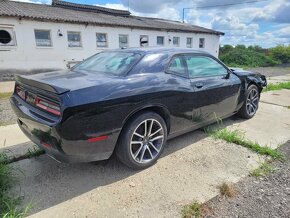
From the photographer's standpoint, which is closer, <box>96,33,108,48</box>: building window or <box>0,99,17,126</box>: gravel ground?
<box>0,99,17,126</box>: gravel ground

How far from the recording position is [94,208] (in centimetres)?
225

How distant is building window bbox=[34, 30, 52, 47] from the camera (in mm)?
13453

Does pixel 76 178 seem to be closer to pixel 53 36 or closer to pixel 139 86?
pixel 139 86

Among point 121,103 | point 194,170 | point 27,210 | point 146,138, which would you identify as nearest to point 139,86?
point 121,103

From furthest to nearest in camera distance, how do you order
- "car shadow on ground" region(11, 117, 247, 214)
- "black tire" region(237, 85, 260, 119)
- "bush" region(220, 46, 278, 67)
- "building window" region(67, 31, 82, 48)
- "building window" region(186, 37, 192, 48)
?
1. "bush" region(220, 46, 278, 67)
2. "building window" region(186, 37, 192, 48)
3. "building window" region(67, 31, 82, 48)
4. "black tire" region(237, 85, 260, 119)
5. "car shadow on ground" region(11, 117, 247, 214)

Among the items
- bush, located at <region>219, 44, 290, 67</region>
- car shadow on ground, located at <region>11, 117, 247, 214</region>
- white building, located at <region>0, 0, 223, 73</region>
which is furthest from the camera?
bush, located at <region>219, 44, 290, 67</region>

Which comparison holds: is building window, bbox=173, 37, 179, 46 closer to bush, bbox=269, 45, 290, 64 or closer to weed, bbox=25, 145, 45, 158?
bush, bbox=269, 45, 290, 64

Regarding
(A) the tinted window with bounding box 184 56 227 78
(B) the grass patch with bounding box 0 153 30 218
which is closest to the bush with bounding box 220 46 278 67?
(A) the tinted window with bounding box 184 56 227 78

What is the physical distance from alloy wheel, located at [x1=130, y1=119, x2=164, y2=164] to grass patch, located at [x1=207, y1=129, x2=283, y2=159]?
4.21 ft

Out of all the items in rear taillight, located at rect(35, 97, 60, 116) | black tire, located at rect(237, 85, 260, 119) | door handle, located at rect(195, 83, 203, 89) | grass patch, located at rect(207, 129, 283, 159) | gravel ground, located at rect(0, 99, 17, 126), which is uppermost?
door handle, located at rect(195, 83, 203, 89)

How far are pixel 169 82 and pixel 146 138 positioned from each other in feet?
2.52

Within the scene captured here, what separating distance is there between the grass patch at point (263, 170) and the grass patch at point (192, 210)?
0.95 meters

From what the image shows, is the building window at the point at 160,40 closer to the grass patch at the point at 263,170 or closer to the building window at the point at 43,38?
the building window at the point at 43,38

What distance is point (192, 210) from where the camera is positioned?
222cm
